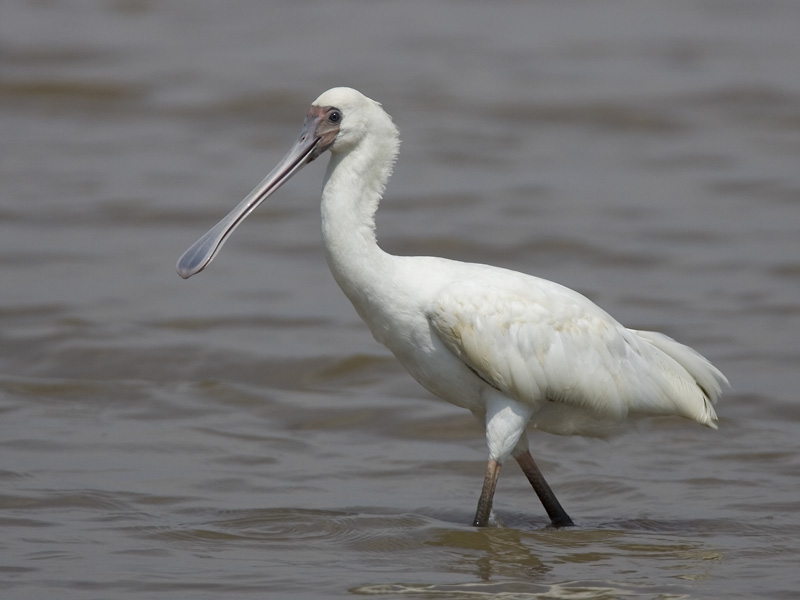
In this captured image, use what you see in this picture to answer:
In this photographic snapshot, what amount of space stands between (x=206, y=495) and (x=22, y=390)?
2.66 meters

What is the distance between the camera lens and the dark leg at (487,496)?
8.48 m

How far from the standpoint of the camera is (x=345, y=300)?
14258 millimetres

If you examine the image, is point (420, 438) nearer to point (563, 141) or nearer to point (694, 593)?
point (694, 593)

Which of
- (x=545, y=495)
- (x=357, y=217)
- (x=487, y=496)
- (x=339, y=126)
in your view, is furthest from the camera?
(x=545, y=495)

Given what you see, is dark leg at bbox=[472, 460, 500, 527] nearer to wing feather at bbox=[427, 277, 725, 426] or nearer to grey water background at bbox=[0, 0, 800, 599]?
grey water background at bbox=[0, 0, 800, 599]

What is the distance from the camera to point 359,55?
2398 centimetres

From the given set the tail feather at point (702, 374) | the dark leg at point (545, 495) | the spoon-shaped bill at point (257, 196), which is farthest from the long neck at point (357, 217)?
the tail feather at point (702, 374)

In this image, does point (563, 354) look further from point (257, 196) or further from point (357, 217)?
point (257, 196)

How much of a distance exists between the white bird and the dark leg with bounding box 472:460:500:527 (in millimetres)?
10

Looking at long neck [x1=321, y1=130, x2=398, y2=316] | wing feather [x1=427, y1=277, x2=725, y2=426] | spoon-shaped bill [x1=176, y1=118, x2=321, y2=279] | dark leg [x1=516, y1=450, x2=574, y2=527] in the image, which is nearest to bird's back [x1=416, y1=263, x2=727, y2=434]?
wing feather [x1=427, y1=277, x2=725, y2=426]

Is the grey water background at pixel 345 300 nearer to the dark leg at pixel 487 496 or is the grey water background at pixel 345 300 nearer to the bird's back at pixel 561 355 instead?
the dark leg at pixel 487 496

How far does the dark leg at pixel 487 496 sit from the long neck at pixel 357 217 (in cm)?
116

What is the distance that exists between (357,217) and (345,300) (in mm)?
5970

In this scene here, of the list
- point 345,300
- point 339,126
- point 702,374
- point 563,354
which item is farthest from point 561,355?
point 345,300
